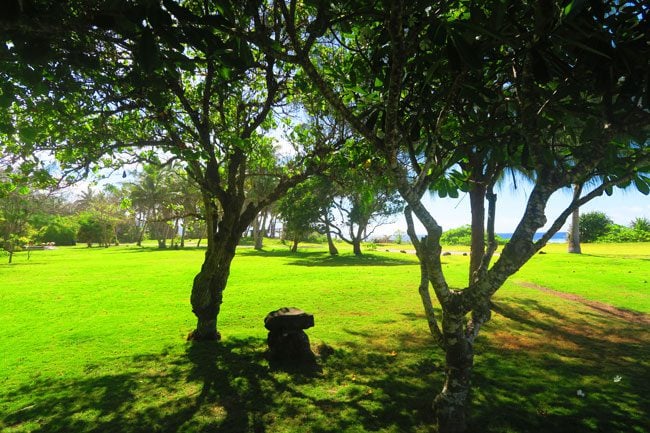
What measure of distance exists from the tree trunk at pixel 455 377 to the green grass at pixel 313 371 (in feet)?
1.26

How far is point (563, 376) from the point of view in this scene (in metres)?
6.11

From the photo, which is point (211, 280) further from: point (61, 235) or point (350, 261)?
point (61, 235)

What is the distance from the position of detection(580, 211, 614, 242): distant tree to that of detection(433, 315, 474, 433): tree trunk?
49682 millimetres

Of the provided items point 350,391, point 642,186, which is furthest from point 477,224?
point 350,391

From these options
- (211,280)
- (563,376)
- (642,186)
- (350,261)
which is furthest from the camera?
(350,261)

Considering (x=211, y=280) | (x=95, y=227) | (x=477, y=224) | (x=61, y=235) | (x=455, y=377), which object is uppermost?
(x=95, y=227)

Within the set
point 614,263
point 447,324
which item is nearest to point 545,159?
point 447,324

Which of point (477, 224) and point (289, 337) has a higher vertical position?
point (477, 224)

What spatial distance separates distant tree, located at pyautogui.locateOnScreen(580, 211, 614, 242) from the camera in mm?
44125

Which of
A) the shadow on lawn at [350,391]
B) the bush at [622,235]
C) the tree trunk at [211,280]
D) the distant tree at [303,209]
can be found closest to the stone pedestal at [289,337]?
the shadow on lawn at [350,391]

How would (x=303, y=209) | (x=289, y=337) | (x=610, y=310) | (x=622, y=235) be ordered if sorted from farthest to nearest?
1. (x=622, y=235)
2. (x=303, y=209)
3. (x=610, y=310)
4. (x=289, y=337)

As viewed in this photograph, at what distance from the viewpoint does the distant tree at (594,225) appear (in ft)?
145

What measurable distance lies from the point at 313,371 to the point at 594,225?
49.6 m

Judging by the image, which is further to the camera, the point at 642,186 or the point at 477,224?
the point at 477,224
